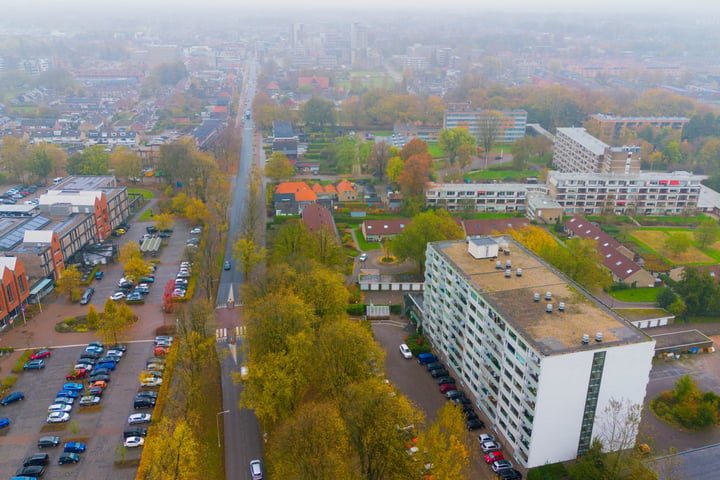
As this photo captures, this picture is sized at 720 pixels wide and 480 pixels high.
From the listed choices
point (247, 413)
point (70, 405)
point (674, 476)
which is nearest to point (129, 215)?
point (70, 405)

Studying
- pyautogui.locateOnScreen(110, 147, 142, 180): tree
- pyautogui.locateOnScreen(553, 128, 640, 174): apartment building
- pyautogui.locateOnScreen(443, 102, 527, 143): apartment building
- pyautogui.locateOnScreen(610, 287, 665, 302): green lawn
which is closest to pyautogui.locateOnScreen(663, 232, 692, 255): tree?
pyautogui.locateOnScreen(610, 287, 665, 302): green lawn

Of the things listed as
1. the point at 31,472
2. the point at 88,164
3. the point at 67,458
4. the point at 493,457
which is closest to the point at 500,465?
the point at 493,457

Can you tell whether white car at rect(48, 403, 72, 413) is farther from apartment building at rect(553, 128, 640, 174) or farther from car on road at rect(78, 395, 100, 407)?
apartment building at rect(553, 128, 640, 174)

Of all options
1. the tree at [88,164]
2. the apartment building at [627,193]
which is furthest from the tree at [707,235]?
the tree at [88,164]

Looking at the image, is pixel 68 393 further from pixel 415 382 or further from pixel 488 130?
pixel 488 130

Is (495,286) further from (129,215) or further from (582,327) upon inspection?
(129,215)

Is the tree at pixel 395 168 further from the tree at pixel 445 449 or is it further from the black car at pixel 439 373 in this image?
the tree at pixel 445 449
